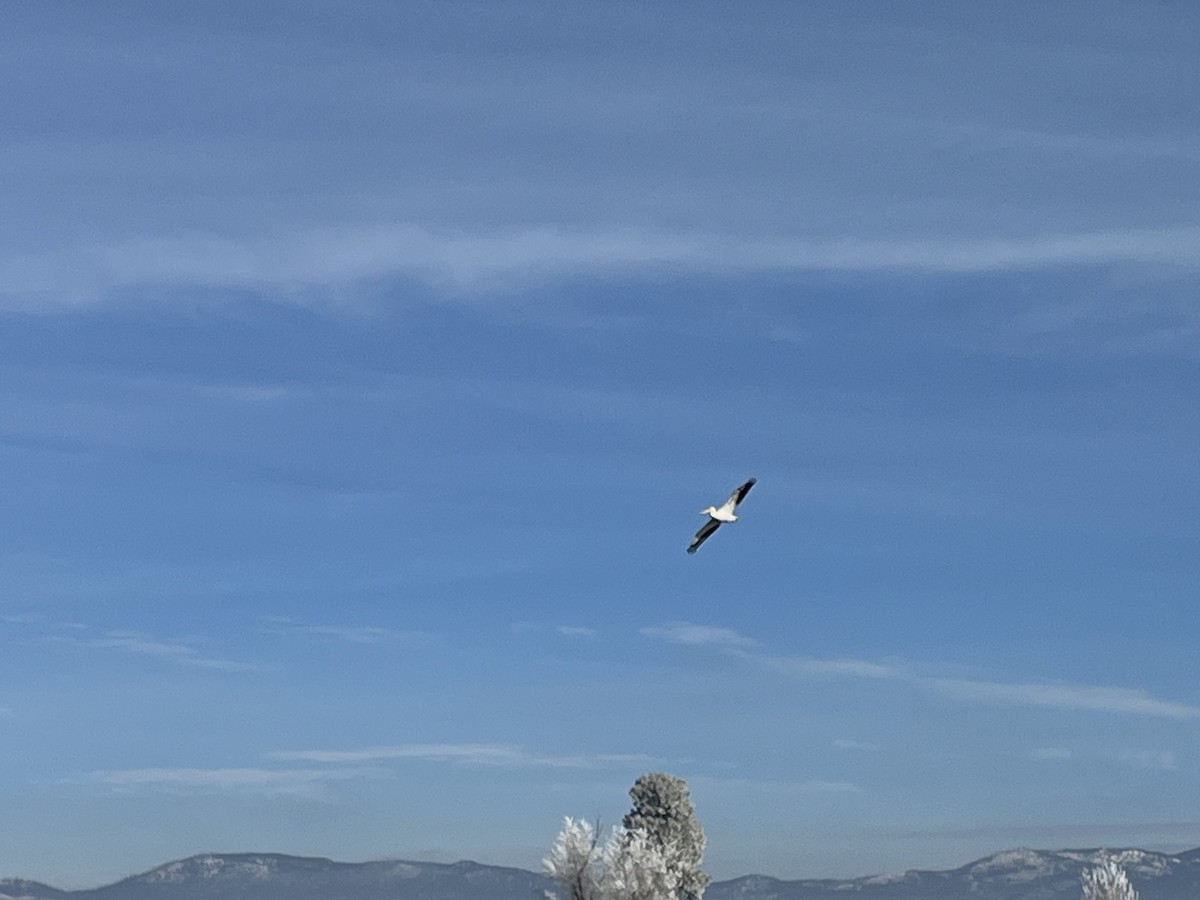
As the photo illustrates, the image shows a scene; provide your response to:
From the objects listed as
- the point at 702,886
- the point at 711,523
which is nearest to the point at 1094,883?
the point at 702,886

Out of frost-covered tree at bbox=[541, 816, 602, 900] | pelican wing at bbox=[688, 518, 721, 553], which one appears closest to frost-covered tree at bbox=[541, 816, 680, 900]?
frost-covered tree at bbox=[541, 816, 602, 900]

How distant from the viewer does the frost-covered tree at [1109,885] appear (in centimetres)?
14900

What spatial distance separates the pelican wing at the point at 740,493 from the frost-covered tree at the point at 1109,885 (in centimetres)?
9634

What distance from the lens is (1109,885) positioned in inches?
5925

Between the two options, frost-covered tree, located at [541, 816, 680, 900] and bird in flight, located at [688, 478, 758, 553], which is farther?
frost-covered tree, located at [541, 816, 680, 900]

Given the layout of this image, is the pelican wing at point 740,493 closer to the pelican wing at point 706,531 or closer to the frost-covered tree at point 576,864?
the pelican wing at point 706,531

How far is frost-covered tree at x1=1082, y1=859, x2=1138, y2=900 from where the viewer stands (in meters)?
149

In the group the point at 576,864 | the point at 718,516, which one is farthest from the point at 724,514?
the point at 576,864

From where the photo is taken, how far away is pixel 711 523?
63594 mm

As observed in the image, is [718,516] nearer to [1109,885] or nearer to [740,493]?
[740,493]

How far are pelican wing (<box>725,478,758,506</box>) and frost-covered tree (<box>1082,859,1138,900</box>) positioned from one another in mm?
96336

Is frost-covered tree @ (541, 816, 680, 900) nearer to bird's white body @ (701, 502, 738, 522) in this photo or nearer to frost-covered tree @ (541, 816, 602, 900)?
frost-covered tree @ (541, 816, 602, 900)

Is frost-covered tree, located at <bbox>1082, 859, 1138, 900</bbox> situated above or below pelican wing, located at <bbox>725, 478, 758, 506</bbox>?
below

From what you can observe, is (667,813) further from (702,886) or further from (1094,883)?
(1094,883)
